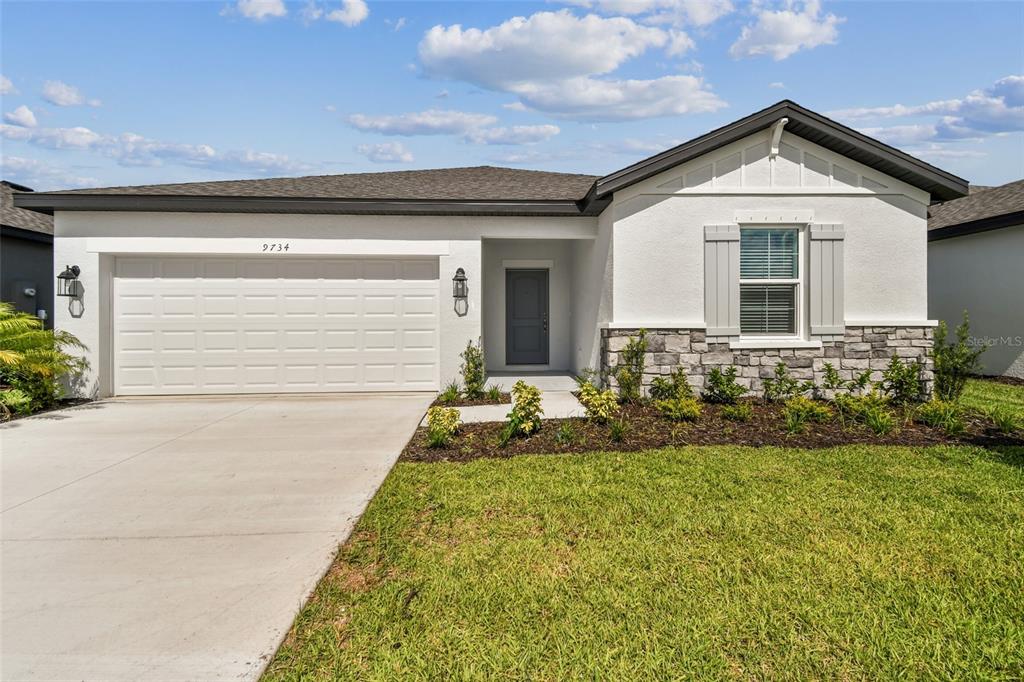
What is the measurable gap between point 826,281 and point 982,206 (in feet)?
21.7

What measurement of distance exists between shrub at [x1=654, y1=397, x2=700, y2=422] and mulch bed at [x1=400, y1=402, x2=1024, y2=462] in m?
0.10

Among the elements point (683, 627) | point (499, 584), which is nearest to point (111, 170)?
point (499, 584)

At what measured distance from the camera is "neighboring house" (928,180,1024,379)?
9.73 meters

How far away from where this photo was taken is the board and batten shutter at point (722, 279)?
7723 millimetres

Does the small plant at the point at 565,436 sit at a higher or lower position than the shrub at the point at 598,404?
lower

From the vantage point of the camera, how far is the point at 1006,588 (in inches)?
108

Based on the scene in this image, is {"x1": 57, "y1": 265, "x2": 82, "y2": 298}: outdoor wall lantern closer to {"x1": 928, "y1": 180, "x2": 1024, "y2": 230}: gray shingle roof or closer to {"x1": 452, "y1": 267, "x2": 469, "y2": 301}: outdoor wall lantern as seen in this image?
{"x1": 452, "y1": 267, "x2": 469, "y2": 301}: outdoor wall lantern

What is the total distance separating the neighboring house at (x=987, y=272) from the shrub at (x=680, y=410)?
7.74 metres

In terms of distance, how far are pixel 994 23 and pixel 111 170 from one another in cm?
1848

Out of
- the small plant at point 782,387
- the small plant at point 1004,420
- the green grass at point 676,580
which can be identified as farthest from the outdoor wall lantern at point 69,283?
the small plant at point 1004,420

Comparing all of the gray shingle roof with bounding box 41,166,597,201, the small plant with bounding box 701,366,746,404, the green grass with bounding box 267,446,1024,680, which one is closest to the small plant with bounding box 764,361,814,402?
the small plant with bounding box 701,366,746,404

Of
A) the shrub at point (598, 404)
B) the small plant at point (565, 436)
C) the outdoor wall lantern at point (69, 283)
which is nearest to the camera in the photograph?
the small plant at point (565, 436)

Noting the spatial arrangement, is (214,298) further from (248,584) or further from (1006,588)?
(1006,588)

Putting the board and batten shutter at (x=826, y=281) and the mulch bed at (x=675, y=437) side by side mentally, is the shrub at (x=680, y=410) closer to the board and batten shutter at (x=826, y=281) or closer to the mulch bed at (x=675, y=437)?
the mulch bed at (x=675, y=437)
